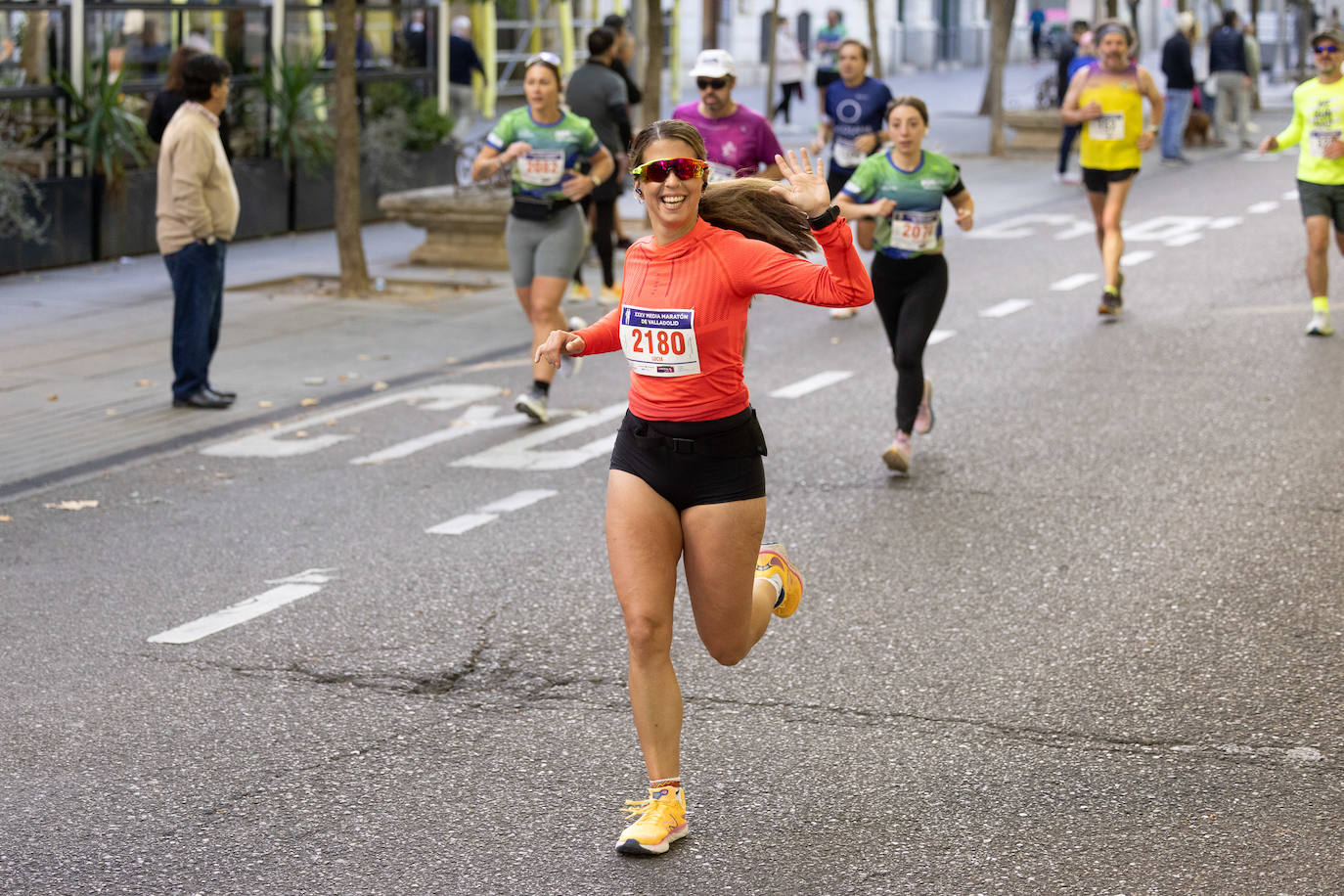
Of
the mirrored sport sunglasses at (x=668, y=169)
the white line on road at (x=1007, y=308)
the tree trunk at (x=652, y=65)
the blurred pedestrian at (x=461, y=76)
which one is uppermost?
the blurred pedestrian at (x=461, y=76)

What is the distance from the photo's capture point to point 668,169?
456 centimetres

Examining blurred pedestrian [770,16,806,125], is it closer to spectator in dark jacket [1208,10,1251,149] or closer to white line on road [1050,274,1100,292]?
spectator in dark jacket [1208,10,1251,149]

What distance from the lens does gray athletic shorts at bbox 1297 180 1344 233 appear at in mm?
11602

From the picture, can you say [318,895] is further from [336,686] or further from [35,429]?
[35,429]

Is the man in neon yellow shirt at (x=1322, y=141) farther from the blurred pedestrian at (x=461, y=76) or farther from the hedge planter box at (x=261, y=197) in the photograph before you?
the blurred pedestrian at (x=461, y=76)

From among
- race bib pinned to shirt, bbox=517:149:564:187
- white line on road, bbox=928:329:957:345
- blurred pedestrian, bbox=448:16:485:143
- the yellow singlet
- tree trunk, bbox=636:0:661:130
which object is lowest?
white line on road, bbox=928:329:957:345

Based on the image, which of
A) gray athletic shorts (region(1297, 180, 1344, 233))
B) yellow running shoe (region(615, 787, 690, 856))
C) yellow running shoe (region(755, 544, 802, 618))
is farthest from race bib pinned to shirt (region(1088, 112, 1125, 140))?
yellow running shoe (region(615, 787, 690, 856))

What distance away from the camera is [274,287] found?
14836 mm

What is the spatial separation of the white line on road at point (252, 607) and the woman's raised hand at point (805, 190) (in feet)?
8.90

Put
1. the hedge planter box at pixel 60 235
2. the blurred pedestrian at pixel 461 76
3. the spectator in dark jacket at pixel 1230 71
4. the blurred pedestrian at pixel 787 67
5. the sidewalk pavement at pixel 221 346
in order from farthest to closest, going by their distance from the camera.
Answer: the blurred pedestrian at pixel 787 67 → the spectator in dark jacket at pixel 1230 71 → the blurred pedestrian at pixel 461 76 → the hedge planter box at pixel 60 235 → the sidewalk pavement at pixel 221 346

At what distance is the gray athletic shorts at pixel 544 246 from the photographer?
32.6ft

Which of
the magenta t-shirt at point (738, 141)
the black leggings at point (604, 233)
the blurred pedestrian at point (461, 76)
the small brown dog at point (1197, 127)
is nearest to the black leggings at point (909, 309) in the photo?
the magenta t-shirt at point (738, 141)

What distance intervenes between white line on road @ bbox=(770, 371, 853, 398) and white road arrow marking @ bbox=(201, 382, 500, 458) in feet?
5.41

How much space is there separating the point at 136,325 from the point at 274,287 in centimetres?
213
